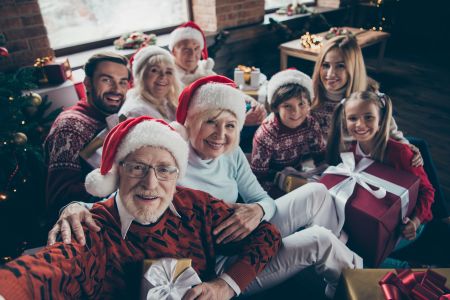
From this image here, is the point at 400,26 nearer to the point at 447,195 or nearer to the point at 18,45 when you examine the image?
the point at 447,195

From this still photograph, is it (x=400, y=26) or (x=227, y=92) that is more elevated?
(x=227, y=92)

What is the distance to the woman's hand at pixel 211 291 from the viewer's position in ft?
3.66

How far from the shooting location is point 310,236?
139 cm

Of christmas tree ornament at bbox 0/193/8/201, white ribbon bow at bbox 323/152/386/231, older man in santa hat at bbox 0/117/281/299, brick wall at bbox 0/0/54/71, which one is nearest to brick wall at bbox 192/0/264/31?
brick wall at bbox 0/0/54/71

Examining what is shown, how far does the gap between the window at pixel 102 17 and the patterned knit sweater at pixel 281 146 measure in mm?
2304

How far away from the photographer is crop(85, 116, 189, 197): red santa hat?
113 cm

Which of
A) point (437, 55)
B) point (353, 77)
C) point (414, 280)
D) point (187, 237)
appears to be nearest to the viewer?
point (414, 280)

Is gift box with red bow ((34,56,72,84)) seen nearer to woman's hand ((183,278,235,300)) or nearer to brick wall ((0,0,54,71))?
brick wall ((0,0,54,71))

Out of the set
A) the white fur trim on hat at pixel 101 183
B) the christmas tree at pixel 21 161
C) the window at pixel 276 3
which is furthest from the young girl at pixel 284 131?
the window at pixel 276 3

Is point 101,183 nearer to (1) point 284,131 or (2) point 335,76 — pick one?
(1) point 284,131

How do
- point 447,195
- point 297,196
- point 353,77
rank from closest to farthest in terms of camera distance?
point 297,196 < point 353,77 < point 447,195

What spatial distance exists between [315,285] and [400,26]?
620 centimetres

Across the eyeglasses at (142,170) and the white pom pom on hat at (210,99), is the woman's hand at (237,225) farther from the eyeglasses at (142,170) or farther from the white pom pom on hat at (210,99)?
the white pom pom on hat at (210,99)

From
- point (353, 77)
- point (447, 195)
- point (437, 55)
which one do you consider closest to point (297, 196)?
point (353, 77)
